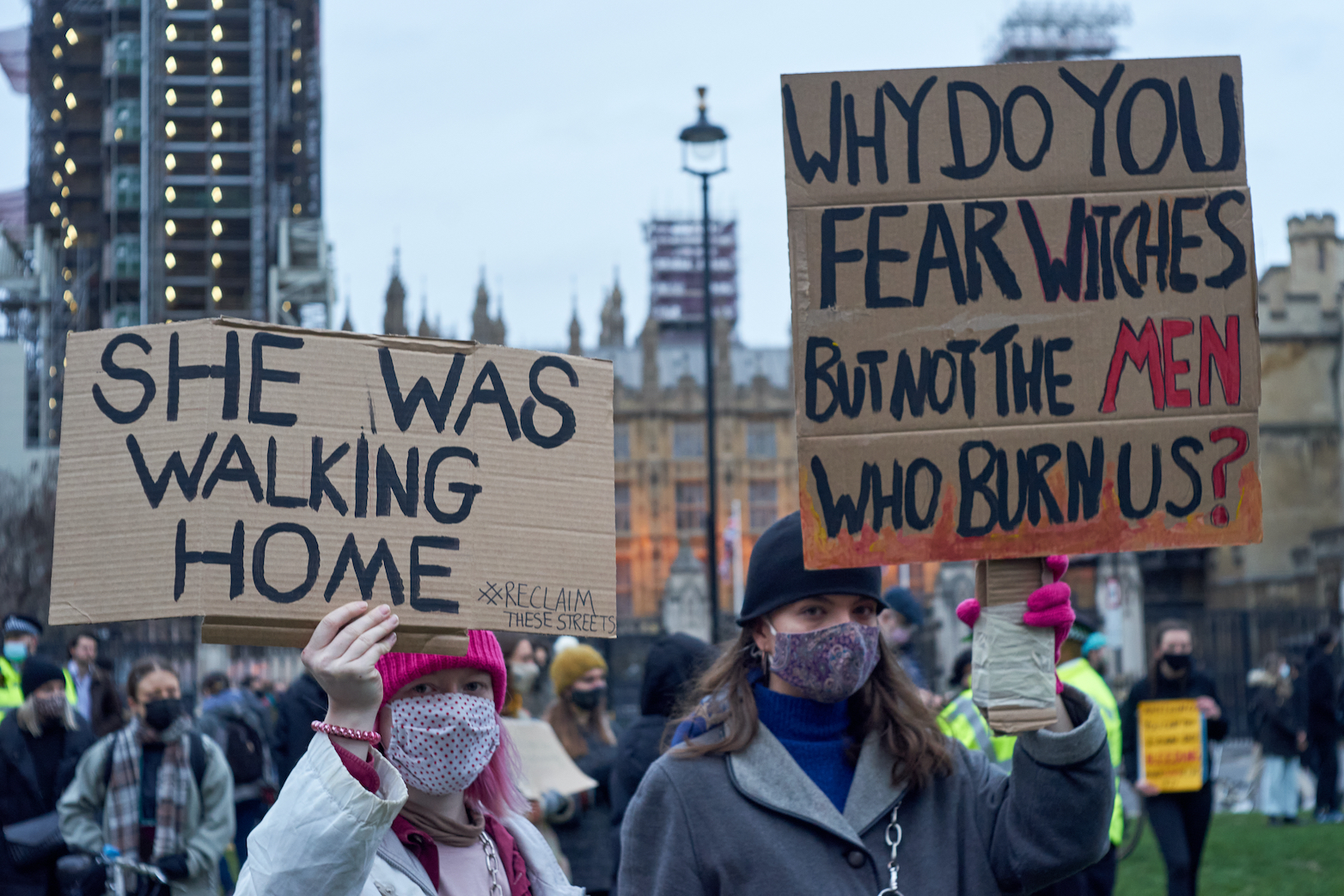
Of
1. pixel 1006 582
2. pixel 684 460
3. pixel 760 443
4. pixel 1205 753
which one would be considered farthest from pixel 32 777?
pixel 760 443

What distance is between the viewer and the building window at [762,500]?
6156 cm

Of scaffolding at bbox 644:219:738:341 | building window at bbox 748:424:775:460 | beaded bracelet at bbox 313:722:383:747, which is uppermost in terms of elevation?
scaffolding at bbox 644:219:738:341

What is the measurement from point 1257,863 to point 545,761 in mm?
6516

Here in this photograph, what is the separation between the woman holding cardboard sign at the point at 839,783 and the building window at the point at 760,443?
191 ft

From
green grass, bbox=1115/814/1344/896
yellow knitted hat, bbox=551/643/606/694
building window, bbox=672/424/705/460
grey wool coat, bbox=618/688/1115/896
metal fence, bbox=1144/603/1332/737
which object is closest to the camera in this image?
grey wool coat, bbox=618/688/1115/896

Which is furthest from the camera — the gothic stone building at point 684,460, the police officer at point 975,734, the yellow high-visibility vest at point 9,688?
the gothic stone building at point 684,460

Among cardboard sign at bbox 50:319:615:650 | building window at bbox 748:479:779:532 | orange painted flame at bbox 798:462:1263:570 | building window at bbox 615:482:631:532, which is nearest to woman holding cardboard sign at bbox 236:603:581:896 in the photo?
cardboard sign at bbox 50:319:615:650

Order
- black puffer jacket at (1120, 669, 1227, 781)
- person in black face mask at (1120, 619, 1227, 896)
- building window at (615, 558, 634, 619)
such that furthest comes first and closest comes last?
building window at (615, 558, 634, 619) → black puffer jacket at (1120, 669, 1227, 781) → person in black face mask at (1120, 619, 1227, 896)

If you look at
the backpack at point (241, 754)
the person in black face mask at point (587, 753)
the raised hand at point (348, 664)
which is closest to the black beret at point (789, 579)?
the raised hand at point (348, 664)

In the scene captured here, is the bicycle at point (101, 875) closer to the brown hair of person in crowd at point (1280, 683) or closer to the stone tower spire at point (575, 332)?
the brown hair of person in crowd at point (1280, 683)

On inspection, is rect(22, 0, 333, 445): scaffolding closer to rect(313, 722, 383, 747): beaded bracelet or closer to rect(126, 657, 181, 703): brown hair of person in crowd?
rect(126, 657, 181, 703): brown hair of person in crowd

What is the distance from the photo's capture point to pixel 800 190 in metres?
2.77

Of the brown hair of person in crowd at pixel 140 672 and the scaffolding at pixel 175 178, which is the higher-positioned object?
the scaffolding at pixel 175 178

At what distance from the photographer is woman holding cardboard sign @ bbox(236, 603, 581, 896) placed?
2.18 m
